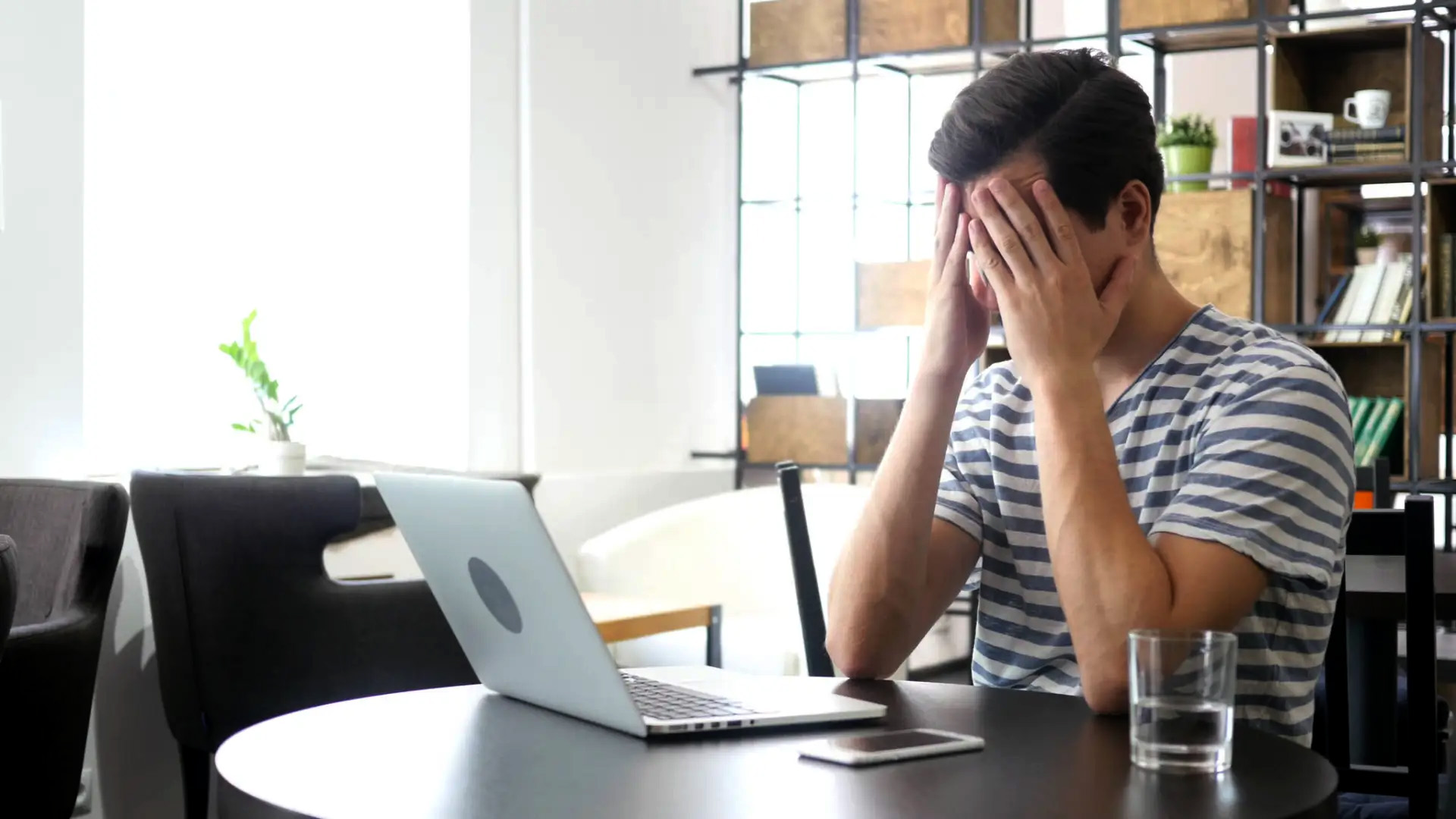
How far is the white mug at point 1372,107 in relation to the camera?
456 centimetres

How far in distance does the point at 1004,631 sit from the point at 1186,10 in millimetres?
3715

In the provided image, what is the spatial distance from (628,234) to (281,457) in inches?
69.4

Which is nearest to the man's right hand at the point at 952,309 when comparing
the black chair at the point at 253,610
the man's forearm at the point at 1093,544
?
the man's forearm at the point at 1093,544

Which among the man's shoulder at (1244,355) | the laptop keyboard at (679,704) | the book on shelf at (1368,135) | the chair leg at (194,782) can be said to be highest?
the book on shelf at (1368,135)

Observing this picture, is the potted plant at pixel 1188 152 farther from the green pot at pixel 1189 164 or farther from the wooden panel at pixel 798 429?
the wooden panel at pixel 798 429

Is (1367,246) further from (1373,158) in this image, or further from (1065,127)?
(1065,127)

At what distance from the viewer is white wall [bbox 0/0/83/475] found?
10.4 feet

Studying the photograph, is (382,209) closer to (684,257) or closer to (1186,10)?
Answer: (684,257)

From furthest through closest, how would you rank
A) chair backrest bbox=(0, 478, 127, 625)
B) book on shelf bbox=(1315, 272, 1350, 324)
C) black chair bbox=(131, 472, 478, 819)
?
book on shelf bbox=(1315, 272, 1350, 324)
black chair bbox=(131, 472, 478, 819)
chair backrest bbox=(0, 478, 127, 625)

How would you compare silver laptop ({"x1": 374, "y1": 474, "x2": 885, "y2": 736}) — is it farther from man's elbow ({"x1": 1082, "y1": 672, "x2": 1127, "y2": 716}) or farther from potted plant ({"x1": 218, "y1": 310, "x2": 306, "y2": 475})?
potted plant ({"x1": 218, "y1": 310, "x2": 306, "y2": 475})

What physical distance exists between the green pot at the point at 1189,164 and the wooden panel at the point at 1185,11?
38 cm

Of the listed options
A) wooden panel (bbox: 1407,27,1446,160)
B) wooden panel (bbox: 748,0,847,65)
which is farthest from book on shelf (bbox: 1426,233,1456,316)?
wooden panel (bbox: 748,0,847,65)

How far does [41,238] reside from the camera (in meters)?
3.23

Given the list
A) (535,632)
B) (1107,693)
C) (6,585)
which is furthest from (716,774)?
(6,585)
